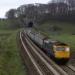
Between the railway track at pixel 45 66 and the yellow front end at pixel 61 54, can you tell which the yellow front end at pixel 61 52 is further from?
the railway track at pixel 45 66

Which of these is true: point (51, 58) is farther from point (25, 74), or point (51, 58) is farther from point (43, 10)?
point (43, 10)

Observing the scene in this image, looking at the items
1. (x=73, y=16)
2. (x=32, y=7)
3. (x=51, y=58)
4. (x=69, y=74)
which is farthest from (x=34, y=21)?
(x=69, y=74)

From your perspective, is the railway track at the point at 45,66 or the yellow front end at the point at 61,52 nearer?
the railway track at the point at 45,66

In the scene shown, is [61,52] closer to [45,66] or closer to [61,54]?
[61,54]

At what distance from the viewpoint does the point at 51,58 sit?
45.3 meters

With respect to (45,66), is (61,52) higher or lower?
higher

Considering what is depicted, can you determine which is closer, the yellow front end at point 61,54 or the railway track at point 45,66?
the railway track at point 45,66

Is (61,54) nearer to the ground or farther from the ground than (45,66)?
farther from the ground

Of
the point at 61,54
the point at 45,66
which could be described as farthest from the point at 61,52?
the point at 45,66

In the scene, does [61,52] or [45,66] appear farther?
[61,52]

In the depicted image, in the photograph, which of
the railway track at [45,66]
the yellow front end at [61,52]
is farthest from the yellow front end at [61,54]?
the railway track at [45,66]

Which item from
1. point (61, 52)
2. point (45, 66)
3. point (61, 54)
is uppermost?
point (61, 52)

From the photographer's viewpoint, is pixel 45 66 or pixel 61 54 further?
pixel 61 54

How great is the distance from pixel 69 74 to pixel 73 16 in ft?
253
